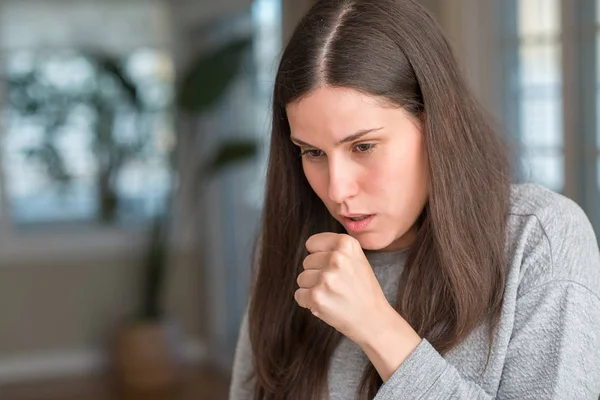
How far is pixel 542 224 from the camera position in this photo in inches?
47.4

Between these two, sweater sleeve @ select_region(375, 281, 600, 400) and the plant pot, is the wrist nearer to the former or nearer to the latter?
sweater sleeve @ select_region(375, 281, 600, 400)

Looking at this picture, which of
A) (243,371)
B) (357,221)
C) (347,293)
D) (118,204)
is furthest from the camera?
(118,204)

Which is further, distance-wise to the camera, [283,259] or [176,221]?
[176,221]

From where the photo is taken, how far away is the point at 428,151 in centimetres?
119

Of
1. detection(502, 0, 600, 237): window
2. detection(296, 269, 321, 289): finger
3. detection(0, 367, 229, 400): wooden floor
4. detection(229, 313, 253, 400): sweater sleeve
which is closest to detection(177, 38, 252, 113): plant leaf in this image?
detection(0, 367, 229, 400): wooden floor

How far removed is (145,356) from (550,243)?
4221 mm

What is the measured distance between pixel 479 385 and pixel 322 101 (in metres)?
0.45

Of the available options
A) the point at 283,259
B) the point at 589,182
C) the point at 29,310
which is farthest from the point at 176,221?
the point at 283,259

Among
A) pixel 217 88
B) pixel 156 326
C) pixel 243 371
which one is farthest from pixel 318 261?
pixel 156 326

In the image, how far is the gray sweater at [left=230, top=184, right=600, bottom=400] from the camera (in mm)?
1101

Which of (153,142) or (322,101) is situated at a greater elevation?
(322,101)

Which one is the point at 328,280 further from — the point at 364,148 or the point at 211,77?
the point at 211,77

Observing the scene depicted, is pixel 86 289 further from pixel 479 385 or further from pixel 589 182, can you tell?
pixel 479 385

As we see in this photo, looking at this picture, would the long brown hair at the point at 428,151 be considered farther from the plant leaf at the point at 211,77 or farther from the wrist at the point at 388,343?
the plant leaf at the point at 211,77
